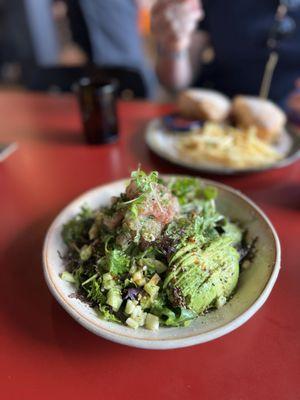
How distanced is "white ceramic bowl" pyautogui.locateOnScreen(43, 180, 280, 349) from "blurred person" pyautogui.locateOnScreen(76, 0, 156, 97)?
5.03ft

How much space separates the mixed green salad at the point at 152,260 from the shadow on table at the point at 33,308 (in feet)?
0.30

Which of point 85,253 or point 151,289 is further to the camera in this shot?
point 85,253

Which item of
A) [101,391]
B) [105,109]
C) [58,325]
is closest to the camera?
[101,391]

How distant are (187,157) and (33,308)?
787 millimetres

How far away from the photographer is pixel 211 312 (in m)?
0.68

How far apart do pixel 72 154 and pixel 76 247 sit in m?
0.71

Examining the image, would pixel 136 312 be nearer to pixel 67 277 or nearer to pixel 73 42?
pixel 67 277

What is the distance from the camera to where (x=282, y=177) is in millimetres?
1267

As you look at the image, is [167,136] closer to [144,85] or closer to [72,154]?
[72,154]

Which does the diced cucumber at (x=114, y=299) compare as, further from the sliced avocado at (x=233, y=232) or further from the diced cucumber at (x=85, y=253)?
the sliced avocado at (x=233, y=232)

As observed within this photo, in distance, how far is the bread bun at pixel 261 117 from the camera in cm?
144

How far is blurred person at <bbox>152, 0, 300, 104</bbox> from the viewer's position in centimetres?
171

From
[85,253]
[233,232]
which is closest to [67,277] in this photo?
[85,253]

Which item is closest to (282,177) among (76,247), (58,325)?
(76,247)
